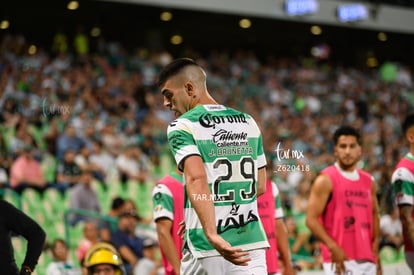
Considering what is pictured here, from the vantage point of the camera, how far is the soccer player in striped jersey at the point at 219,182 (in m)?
4.99

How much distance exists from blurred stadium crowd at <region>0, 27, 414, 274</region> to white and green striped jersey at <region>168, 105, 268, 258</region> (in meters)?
2.50

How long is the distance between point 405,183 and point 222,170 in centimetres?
321

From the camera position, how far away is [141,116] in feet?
62.8

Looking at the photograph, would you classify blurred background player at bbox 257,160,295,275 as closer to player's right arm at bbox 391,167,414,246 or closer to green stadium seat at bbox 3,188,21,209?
player's right arm at bbox 391,167,414,246

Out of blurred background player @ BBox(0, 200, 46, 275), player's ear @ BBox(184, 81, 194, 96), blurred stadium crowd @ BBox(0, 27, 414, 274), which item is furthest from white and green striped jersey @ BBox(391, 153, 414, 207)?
blurred background player @ BBox(0, 200, 46, 275)

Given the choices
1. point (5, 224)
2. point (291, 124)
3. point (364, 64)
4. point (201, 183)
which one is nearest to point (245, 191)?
point (201, 183)

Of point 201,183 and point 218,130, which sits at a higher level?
point 218,130

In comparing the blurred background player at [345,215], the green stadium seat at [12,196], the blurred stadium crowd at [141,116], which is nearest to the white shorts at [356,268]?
the blurred background player at [345,215]

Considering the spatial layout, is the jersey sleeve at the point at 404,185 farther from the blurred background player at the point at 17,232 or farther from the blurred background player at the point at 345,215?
the blurred background player at the point at 17,232

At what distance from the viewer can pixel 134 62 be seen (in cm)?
2361

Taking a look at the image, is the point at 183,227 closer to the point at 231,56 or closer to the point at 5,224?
the point at 5,224

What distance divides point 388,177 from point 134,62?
12.0 meters

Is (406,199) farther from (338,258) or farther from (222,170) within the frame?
(222,170)

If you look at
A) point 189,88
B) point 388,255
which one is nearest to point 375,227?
point 189,88
